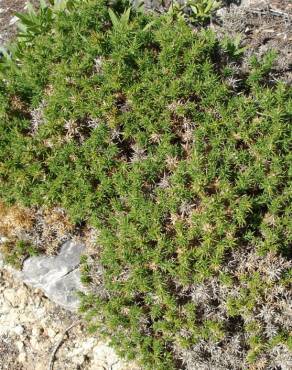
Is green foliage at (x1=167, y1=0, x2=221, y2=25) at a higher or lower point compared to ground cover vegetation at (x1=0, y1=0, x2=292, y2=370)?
higher

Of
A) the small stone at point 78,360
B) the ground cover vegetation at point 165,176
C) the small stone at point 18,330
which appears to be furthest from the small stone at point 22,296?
the ground cover vegetation at point 165,176

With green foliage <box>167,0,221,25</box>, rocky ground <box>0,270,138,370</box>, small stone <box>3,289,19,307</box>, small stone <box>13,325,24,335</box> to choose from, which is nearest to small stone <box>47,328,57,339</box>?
rocky ground <box>0,270,138,370</box>

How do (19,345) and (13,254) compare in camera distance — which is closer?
(13,254)

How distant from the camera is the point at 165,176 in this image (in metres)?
3.75

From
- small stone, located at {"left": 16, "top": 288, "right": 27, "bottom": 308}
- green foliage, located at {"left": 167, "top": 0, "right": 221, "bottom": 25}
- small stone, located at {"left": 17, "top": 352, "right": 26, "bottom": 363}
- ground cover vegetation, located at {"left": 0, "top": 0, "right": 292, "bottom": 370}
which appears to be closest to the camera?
ground cover vegetation, located at {"left": 0, "top": 0, "right": 292, "bottom": 370}

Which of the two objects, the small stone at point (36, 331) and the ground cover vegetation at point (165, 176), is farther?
the small stone at point (36, 331)

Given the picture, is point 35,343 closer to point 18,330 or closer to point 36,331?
point 36,331

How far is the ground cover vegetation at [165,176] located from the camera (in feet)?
11.8

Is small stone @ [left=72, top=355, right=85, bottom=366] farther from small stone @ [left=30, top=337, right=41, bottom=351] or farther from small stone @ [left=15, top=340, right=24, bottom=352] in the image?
small stone @ [left=15, top=340, right=24, bottom=352]

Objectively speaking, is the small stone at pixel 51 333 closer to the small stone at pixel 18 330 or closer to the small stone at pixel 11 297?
the small stone at pixel 18 330

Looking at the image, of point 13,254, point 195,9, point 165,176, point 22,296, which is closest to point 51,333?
point 22,296

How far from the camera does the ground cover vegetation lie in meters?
3.60

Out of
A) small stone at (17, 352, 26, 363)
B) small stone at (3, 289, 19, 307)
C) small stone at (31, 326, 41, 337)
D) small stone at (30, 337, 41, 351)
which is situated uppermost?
small stone at (3, 289, 19, 307)

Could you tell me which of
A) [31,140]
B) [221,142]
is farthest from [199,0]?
A: [31,140]
